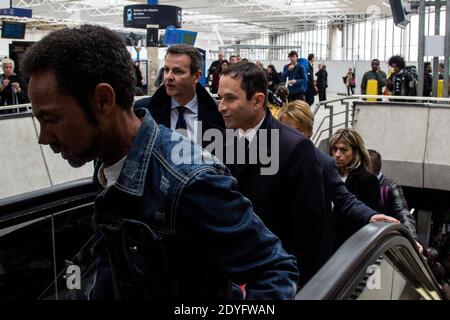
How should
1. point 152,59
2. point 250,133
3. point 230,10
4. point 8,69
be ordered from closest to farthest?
point 250,133 < point 8,69 < point 152,59 < point 230,10

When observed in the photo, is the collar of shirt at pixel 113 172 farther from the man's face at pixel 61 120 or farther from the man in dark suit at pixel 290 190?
the man in dark suit at pixel 290 190

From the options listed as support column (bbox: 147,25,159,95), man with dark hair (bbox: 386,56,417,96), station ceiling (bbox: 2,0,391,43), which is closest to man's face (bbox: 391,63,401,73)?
man with dark hair (bbox: 386,56,417,96)

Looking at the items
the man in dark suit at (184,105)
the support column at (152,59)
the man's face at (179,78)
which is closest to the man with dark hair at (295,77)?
the support column at (152,59)

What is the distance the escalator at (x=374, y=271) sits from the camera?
1.60 m

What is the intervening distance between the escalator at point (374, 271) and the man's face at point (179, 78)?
1793 millimetres

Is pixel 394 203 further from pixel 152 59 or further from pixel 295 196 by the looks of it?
pixel 152 59

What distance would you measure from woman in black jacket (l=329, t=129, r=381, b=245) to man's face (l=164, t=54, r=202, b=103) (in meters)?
1.25

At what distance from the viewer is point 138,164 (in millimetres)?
1404

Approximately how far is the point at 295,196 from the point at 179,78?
1514mm

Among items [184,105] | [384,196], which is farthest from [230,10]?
[184,105]

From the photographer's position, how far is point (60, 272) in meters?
3.56

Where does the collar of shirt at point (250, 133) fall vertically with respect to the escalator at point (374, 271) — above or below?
above

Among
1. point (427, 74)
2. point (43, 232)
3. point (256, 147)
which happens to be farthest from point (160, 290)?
point (427, 74)
